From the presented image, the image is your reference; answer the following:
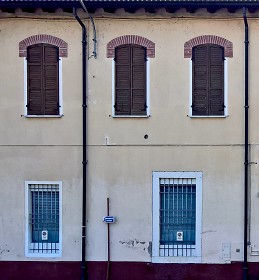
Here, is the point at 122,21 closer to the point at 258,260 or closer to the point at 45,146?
the point at 45,146

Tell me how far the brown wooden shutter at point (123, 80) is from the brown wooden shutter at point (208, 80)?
173cm

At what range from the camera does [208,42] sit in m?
12.1

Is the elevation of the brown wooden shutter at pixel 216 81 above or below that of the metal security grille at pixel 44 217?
above

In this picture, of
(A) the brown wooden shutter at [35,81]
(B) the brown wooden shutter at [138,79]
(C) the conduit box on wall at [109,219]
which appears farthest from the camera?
(A) the brown wooden shutter at [35,81]

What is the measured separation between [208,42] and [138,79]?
2054mm

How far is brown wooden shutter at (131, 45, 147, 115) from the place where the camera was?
12211 millimetres

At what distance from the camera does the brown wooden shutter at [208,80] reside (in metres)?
12.2

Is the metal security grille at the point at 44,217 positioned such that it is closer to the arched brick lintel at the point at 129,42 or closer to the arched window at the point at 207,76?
the arched brick lintel at the point at 129,42

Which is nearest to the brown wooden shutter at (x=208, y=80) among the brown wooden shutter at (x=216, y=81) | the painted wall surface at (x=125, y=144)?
the brown wooden shutter at (x=216, y=81)

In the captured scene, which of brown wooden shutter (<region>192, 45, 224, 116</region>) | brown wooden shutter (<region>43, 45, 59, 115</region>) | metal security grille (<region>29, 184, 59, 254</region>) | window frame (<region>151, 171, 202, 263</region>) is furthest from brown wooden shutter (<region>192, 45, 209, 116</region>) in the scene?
metal security grille (<region>29, 184, 59, 254</region>)

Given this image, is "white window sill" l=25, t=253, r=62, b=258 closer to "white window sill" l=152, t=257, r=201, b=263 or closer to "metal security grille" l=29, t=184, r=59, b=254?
"metal security grille" l=29, t=184, r=59, b=254

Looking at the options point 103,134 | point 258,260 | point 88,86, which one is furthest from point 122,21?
point 258,260

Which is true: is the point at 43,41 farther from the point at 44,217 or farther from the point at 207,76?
the point at 44,217

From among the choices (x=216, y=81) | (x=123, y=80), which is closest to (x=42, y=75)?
(x=123, y=80)
